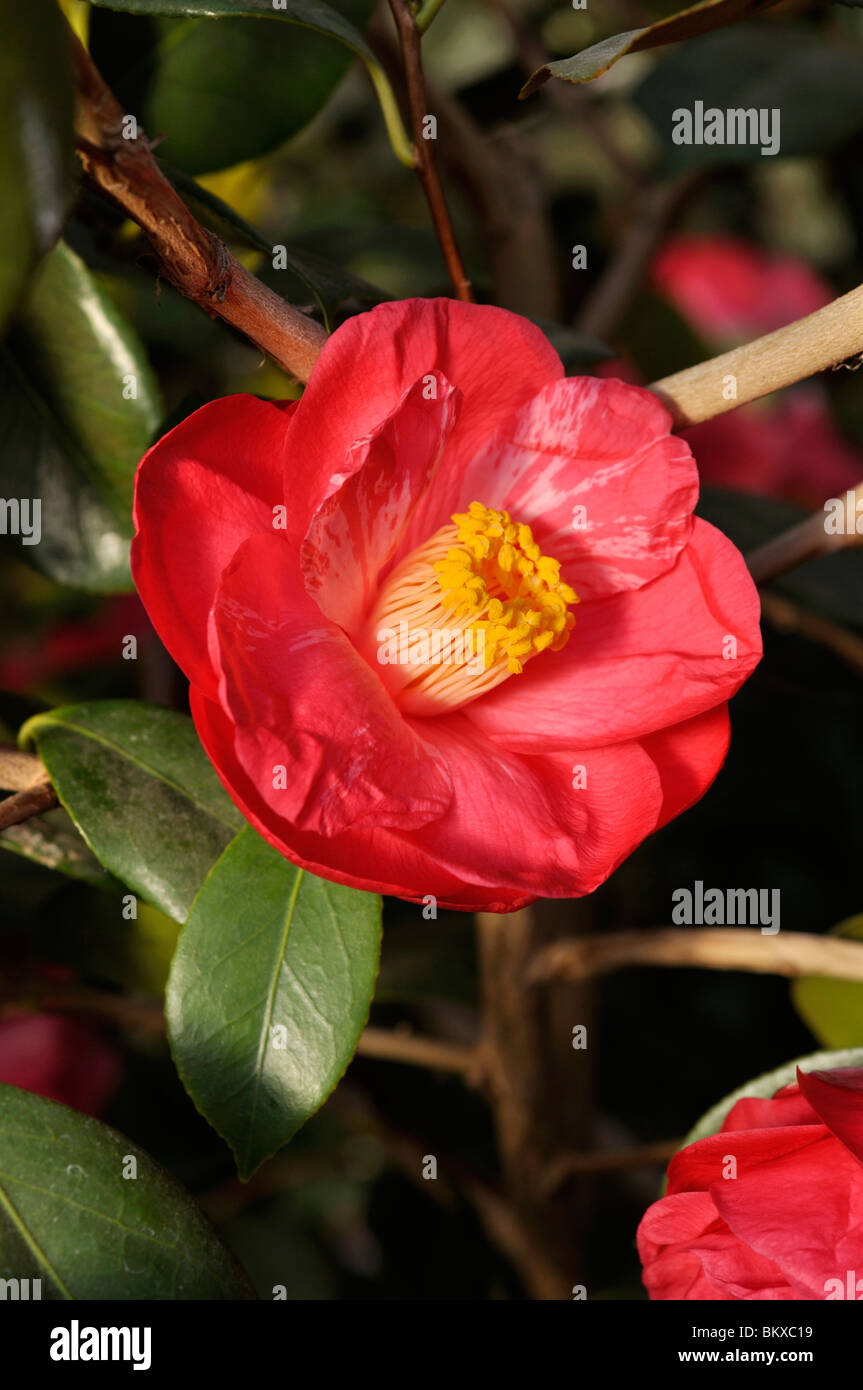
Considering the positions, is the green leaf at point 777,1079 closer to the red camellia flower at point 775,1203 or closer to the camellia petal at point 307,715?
the red camellia flower at point 775,1203

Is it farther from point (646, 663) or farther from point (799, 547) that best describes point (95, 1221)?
point (799, 547)

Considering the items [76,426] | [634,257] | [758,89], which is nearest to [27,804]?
[76,426]

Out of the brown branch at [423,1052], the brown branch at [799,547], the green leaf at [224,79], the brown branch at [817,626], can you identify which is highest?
the green leaf at [224,79]

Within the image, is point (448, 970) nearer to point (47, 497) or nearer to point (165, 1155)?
point (165, 1155)

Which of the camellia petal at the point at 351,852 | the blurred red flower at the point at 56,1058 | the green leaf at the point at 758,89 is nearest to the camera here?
the camellia petal at the point at 351,852

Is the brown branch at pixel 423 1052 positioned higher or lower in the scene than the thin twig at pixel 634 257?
lower

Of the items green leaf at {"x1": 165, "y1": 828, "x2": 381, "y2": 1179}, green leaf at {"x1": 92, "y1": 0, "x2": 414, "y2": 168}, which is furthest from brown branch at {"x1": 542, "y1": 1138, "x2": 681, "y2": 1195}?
green leaf at {"x1": 92, "y1": 0, "x2": 414, "y2": 168}

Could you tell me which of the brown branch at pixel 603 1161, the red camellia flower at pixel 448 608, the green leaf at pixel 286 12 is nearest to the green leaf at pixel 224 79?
the green leaf at pixel 286 12
